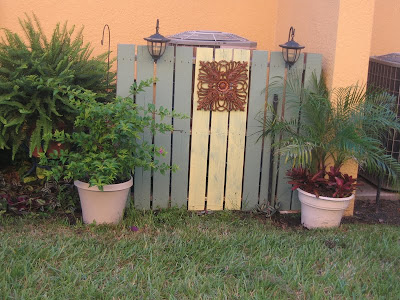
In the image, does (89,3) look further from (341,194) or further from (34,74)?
(341,194)

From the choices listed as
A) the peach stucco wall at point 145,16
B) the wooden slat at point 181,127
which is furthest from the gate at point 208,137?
the peach stucco wall at point 145,16

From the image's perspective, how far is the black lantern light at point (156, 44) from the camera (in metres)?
4.66

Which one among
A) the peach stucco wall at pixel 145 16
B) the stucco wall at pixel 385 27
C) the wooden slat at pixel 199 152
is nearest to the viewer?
the wooden slat at pixel 199 152

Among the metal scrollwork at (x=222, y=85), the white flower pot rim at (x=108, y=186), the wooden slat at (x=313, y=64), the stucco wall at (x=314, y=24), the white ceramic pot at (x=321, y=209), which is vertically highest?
the stucco wall at (x=314, y=24)

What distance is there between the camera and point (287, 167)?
→ 16.9 ft

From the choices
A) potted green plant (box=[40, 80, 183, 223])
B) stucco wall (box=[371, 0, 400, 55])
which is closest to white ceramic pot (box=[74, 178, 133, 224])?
potted green plant (box=[40, 80, 183, 223])

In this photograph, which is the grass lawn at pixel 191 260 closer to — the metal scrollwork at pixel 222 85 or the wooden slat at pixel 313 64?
the metal scrollwork at pixel 222 85

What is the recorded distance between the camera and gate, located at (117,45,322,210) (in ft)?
15.9

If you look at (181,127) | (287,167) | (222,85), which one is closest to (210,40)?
(222,85)

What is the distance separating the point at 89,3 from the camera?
6.10 meters

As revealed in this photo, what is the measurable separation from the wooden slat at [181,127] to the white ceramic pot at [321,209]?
104cm

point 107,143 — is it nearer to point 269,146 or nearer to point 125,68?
point 125,68

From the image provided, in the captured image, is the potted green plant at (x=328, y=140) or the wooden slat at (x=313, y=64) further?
the wooden slat at (x=313, y=64)

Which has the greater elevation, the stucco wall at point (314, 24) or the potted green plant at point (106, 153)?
the stucco wall at point (314, 24)
